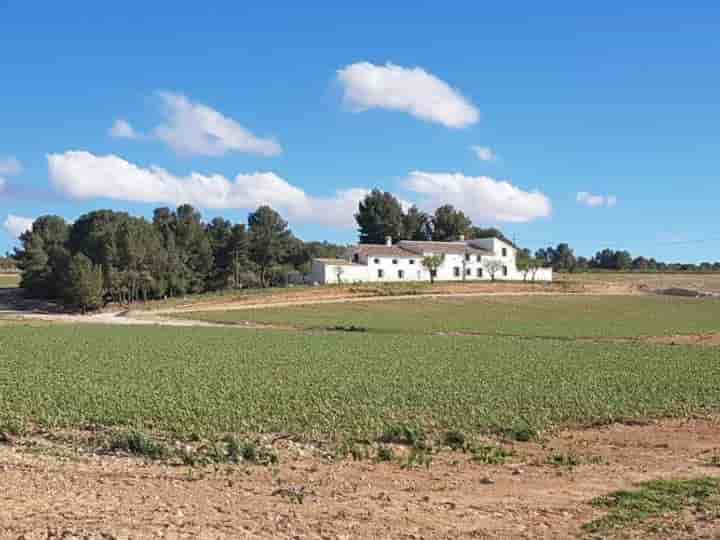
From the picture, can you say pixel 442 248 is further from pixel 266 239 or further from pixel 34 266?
pixel 34 266

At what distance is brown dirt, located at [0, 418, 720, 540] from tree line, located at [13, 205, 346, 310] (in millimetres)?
78599

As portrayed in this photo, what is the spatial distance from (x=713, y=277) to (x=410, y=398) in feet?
437

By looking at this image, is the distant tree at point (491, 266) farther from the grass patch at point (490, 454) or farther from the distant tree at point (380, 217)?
the grass patch at point (490, 454)

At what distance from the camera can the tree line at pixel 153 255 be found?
93000 mm

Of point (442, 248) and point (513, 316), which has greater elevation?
point (442, 248)

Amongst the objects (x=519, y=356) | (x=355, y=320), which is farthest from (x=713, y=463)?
(x=355, y=320)

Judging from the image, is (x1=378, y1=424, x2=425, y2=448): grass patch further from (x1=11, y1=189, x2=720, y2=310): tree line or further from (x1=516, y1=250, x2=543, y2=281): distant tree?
(x1=516, y1=250, x2=543, y2=281): distant tree

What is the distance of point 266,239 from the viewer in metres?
118

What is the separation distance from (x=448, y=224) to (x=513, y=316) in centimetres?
7873

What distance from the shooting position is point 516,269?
409ft

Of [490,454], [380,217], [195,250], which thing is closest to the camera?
[490,454]

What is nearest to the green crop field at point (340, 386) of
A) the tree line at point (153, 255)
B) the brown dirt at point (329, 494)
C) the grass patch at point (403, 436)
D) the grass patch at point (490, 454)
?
the grass patch at point (403, 436)

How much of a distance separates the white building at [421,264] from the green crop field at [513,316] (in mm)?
21760

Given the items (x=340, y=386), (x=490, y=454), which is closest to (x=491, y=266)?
(x=340, y=386)
